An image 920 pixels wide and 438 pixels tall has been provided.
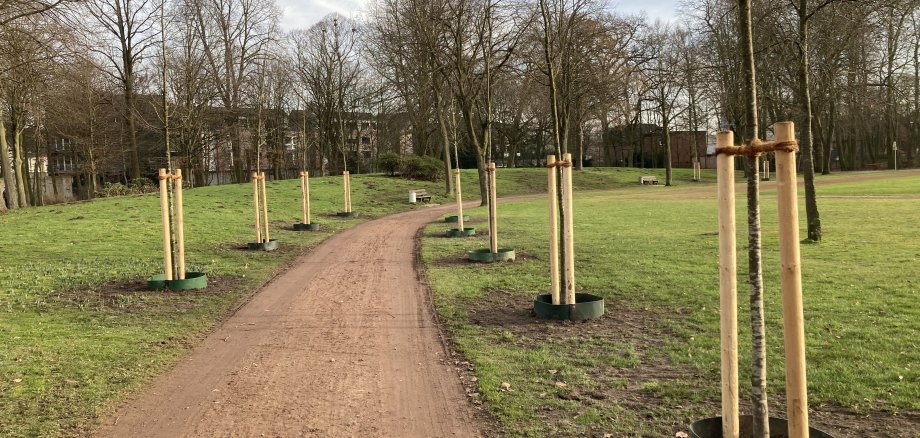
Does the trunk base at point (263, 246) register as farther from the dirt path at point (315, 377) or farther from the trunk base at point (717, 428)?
the trunk base at point (717, 428)

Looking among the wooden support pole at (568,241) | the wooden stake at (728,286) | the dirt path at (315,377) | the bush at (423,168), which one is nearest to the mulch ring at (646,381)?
the wooden support pole at (568,241)

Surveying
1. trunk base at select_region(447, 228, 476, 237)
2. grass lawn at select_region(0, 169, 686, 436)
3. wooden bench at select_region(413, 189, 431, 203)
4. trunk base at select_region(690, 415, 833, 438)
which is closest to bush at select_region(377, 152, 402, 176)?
wooden bench at select_region(413, 189, 431, 203)

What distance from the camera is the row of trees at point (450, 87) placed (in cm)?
1479

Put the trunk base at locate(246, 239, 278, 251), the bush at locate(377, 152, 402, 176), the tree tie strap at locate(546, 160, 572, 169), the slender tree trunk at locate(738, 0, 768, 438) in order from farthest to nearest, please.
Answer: the bush at locate(377, 152, 402, 176)
the trunk base at locate(246, 239, 278, 251)
the tree tie strap at locate(546, 160, 572, 169)
the slender tree trunk at locate(738, 0, 768, 438)

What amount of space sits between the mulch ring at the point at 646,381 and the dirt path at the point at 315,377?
3.05ft

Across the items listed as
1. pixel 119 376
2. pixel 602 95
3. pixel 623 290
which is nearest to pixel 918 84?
pixel 602 95

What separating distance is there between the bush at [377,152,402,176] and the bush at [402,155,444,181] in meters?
0.58

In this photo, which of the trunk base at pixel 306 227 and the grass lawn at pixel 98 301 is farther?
the trunk base at pixel 306 227

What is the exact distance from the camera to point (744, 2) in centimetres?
384

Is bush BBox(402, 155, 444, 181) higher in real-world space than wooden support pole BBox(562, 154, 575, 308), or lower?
higher

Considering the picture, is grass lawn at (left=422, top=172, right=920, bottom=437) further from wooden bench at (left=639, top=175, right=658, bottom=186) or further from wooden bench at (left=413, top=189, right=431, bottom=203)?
wooden bench at (left=639, top=175, right=658, bottom=186)

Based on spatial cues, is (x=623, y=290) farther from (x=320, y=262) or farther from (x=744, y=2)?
(x=320, y=262)

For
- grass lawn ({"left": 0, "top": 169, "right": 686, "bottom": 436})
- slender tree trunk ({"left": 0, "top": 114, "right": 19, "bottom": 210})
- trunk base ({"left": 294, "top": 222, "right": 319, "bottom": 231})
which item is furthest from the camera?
slender tree trunk ({"left": 0, "top": 114, "right": 19, "bottom": 210})

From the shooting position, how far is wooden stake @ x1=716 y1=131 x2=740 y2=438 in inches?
130
